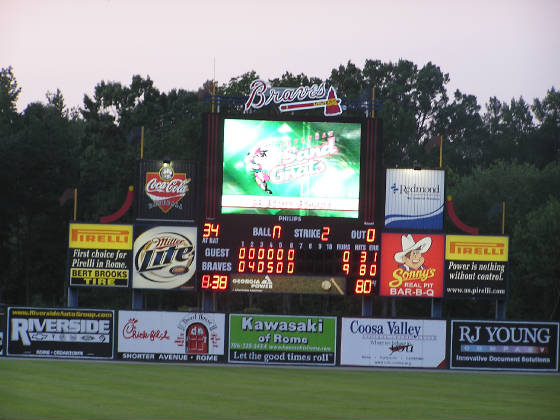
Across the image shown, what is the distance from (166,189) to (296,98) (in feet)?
16.1

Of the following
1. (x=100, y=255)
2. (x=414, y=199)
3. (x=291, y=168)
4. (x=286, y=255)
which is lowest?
(x=100, y=255)

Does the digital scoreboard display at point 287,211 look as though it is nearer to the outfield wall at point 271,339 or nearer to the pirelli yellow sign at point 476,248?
the outfield wall at point 271,339

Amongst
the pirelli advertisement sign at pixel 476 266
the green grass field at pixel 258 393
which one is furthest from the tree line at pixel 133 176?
the green grass field at pixel 258 393

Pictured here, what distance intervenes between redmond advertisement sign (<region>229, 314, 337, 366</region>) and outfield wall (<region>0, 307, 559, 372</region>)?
3 centimetres

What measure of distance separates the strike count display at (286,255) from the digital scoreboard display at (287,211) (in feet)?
0.10

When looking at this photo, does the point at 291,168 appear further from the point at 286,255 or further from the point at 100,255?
the point at 100,255

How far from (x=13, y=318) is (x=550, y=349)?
1595cm

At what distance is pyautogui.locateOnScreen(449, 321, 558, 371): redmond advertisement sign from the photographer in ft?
98.7

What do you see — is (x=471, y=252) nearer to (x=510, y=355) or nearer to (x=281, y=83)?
(x=510, y=355)

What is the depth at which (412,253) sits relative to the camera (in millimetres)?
30359

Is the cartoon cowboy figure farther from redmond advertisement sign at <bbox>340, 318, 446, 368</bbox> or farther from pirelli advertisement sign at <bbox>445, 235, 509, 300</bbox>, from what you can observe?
redmond advertisement sign at <bbox>340, 318, 446, 368</bbox>

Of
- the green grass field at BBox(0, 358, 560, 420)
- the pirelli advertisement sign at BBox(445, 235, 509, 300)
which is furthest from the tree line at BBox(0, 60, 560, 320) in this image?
the green grass field at BBox(0, 358, 560, 420)

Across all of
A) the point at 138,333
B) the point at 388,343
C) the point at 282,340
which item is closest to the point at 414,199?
the point at 388,343

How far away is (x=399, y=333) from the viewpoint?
29.9 metres
